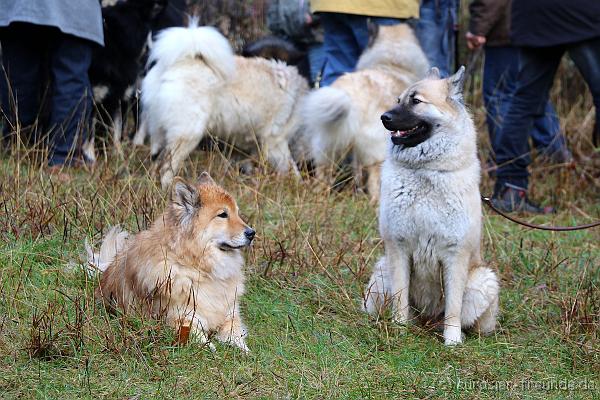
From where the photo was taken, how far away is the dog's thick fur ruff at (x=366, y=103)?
19.7 ft

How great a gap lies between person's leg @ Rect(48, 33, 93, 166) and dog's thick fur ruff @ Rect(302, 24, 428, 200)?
1.49m

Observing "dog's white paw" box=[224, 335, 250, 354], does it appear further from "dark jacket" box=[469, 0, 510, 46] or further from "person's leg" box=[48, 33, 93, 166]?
"dark jacket" box=[469, 0, 510, 46]

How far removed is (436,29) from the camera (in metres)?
6.88

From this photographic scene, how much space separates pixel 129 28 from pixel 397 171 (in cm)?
345

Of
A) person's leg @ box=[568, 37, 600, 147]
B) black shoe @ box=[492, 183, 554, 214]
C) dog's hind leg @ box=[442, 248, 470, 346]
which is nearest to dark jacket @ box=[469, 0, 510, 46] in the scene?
person's leg @ box=[568, 37, 600, 147]

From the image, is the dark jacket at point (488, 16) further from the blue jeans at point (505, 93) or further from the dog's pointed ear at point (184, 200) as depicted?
the dog's pointed ear at point (184, 200)

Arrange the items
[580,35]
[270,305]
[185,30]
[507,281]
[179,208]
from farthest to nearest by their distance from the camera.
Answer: [185,30]
[580,35]
[507,281]
[270,305]
[179,208]

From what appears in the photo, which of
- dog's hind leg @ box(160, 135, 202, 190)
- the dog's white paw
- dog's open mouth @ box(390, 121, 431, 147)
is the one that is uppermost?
dog's open mouth @ box(390, 121, 431, 147)

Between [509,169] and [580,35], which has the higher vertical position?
[580,35]

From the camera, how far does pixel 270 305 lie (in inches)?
161

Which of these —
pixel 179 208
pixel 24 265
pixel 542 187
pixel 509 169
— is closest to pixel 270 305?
pixel 179 208

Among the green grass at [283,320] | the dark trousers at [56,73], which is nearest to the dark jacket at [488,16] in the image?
the green grass at [283,320]

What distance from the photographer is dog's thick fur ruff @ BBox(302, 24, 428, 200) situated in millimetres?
6008

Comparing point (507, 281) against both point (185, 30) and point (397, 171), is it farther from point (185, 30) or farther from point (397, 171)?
point (185, 30)
